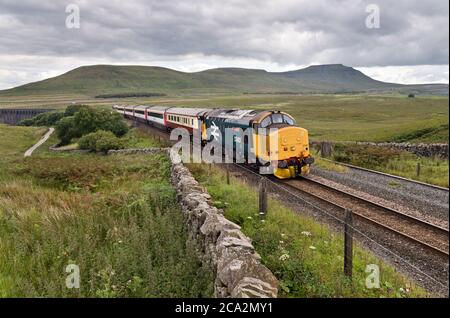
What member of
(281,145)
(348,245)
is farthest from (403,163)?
(281,145)

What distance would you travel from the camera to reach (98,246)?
28.1 feet

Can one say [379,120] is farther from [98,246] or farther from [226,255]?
[226,255]

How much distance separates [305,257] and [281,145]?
10905 mm

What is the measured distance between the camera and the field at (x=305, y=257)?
6.66 metres

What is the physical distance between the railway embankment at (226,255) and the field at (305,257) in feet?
2.70

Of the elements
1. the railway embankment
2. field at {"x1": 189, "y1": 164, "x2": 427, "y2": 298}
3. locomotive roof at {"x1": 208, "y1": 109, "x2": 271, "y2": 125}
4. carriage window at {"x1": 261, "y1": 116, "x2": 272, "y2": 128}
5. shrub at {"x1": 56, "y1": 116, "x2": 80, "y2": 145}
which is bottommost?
field at {"x1": 189, "y1": 164, "x2": 427, "y2": 298}

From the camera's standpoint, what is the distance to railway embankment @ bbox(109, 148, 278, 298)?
17.5 feet

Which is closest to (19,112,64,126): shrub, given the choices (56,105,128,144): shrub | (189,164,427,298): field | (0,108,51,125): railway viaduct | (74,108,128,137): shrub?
(0,108,51,125): railway viaduct

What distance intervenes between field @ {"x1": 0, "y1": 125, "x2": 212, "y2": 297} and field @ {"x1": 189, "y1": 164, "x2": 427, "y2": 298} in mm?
1590

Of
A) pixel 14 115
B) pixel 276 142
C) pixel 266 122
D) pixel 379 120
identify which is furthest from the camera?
pixel 14 115

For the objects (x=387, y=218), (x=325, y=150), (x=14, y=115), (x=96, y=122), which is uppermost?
(x=14, y=115)

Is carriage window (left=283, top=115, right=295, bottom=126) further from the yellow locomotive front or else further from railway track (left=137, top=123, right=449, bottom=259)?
railway track (left=137, top=123, right=449, bottom=259)

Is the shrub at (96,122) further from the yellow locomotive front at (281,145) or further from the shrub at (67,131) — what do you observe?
the yellow locomotive front at (281,145)
